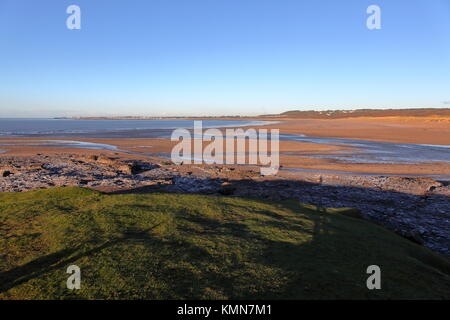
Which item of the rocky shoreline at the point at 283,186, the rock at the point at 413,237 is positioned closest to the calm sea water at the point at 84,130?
the rocky shoreline at the point at 283,186

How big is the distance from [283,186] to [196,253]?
14597 millimetres

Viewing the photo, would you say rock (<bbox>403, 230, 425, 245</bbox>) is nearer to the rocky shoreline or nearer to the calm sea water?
the rocky shoreline

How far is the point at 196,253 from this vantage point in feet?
18.0

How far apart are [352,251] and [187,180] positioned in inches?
628

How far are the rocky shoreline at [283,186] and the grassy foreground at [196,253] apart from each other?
552 centimetres

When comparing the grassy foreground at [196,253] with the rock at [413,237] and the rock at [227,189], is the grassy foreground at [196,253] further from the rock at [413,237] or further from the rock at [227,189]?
the rock at [227,189]

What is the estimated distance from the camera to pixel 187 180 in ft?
69.3

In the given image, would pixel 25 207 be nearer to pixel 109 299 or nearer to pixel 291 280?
pixel 109 299

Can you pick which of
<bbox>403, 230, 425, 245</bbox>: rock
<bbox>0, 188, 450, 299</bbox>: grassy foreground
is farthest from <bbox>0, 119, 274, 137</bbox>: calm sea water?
<bbox>403, 230, 425, 245</bbox>: rock

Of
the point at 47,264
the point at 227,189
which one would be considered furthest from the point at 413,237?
the point at 47,264

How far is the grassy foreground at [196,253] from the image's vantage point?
4.39 m

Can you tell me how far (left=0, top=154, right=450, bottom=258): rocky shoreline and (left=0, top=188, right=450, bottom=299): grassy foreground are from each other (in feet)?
18.1

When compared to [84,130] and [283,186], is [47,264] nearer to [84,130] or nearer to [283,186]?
[283,186]

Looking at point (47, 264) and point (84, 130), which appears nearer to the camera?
point (47, 264)
